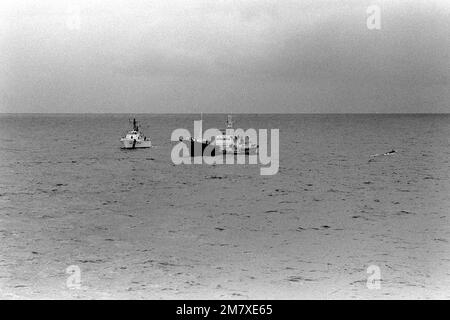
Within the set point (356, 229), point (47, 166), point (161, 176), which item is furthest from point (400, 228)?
point (47, 166)

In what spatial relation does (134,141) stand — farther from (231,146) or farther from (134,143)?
(231,146)

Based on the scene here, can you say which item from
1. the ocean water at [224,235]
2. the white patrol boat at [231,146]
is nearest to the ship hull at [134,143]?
the white patrol boat at [231,146]

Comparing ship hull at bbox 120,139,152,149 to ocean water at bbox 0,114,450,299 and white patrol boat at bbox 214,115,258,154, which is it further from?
ocean water at bbox 0,114,450,299

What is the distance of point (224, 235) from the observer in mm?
26469

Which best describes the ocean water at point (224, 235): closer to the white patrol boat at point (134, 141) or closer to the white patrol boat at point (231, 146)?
the white patrol boat at point (231, 146)

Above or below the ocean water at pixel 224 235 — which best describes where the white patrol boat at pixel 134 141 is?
above

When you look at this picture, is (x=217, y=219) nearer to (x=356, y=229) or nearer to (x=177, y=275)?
(x=356, y=229)

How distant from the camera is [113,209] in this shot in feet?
113

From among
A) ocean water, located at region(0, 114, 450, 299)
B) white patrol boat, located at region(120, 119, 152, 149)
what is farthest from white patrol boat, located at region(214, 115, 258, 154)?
ocean water, located at region(0, 114, 450, 299)

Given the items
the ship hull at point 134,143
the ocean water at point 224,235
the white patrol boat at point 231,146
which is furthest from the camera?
the ship hull at point 134,143

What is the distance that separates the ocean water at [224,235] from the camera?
1780 centimetres

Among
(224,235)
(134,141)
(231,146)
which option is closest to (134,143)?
(134,141)

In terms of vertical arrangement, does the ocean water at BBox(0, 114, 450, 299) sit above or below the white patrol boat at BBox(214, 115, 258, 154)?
below

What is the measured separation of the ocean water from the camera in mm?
17797
